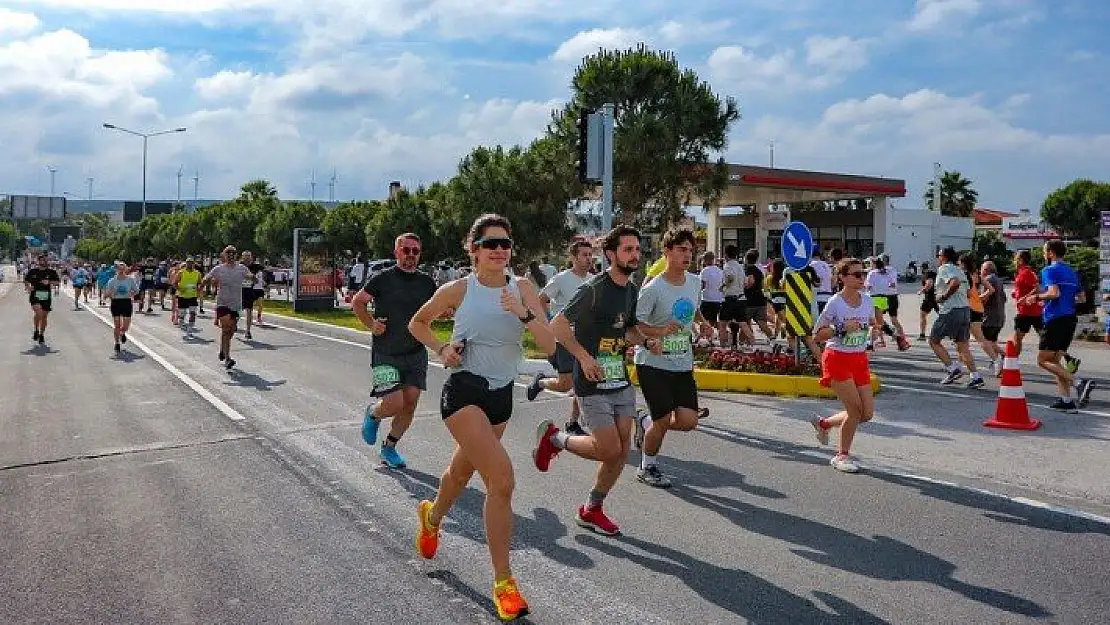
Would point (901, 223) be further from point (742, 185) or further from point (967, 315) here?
point (967, 315)

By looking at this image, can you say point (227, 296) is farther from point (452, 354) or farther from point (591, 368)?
point (452, 354)

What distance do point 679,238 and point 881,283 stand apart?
12249 millimetres

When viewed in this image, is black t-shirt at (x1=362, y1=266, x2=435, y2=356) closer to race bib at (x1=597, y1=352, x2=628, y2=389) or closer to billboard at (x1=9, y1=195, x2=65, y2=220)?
race bib at (x1=597, y1=352, x2=628, y2=389)

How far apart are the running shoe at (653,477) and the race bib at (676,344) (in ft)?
3.17

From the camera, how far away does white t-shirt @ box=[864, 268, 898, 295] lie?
1703 cm

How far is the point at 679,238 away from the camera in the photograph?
597 cm

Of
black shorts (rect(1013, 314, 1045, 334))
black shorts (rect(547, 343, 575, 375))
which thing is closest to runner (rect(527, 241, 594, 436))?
black shorts (rect(547, 343, 575, 375))

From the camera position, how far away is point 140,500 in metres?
6.23

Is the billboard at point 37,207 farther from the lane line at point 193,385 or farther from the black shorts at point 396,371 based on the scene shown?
the black shorts at point 396,371

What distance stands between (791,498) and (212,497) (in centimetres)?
386

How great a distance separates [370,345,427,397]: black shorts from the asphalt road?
25.0 inches

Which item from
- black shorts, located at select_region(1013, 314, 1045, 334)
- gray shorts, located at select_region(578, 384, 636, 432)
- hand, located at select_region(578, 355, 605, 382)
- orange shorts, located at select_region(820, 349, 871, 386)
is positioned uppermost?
black shorts, located at select_region(1013, 314, 1045, 334)

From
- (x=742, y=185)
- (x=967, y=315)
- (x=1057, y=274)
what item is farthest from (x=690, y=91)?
(x=742, y=185)

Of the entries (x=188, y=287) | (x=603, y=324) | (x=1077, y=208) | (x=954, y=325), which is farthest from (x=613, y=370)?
(x=1077, y=208)
